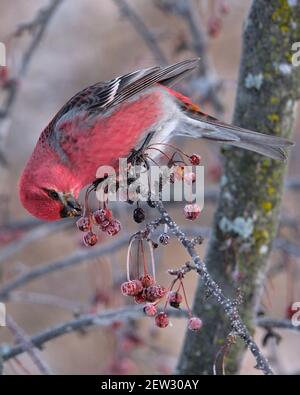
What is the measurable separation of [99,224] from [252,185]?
0.85 metres

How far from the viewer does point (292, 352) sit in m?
6.46

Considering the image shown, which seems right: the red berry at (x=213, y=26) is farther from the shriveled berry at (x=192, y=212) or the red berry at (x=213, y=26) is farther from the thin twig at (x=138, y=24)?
the shriveled berry at (x=192, y=212)

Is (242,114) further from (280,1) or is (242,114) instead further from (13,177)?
(13,177)

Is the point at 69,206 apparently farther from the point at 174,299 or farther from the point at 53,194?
the point at 174,299

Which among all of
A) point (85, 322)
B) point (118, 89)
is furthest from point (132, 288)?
point (118, 89)

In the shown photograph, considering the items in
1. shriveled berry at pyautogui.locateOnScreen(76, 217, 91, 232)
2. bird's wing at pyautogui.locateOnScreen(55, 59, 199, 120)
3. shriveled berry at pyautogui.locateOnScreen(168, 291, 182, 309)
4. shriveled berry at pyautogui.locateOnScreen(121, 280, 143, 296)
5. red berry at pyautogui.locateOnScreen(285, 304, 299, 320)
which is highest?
bird's wing at pyautogui.locateOnScreen(55, 59, 199, 120)

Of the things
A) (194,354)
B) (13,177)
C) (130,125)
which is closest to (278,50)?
(130,125)

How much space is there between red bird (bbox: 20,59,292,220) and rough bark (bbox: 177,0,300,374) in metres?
0.10

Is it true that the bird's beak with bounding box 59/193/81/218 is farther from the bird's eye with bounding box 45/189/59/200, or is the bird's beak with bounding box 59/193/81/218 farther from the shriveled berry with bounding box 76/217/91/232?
the shriveled berry with bounding box 76/217/91/232

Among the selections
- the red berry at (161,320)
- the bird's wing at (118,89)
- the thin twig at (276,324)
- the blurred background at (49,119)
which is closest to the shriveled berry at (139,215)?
the red berry at (161,320)

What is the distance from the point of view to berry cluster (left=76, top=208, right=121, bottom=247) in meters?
2.30

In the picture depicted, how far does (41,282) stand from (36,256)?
246 mm

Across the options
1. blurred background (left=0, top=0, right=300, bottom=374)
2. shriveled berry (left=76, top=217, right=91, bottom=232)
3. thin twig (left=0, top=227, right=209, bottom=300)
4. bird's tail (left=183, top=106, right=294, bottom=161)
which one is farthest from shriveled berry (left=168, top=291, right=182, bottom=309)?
blurred background (left=0, top=0, right=300, bottom=374)

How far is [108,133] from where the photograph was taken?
10.6ft
